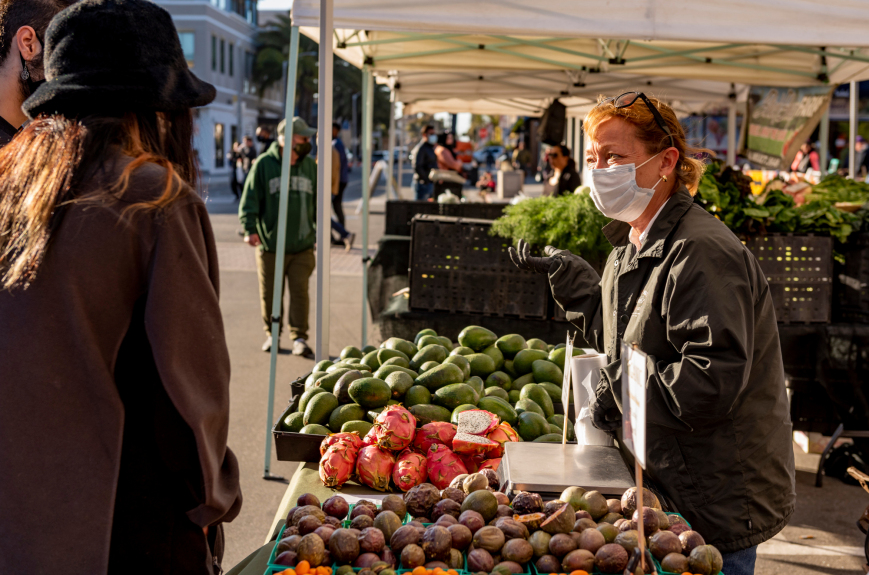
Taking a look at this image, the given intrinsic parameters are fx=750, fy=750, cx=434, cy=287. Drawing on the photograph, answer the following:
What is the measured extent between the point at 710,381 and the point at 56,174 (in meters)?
1.55

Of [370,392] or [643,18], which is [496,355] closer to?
[370,392]

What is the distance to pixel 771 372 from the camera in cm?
203

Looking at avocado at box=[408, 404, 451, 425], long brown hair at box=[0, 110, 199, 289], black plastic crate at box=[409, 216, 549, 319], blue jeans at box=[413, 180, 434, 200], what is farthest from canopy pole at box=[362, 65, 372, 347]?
blue jeans at box=[413, 180, 434, 200]

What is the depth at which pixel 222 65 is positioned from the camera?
54.3 metres

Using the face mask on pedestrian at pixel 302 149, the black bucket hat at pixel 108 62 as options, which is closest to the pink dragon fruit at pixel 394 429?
the black bucket hat at pixel 108 62

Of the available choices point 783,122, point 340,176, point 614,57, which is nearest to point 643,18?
point 614,57

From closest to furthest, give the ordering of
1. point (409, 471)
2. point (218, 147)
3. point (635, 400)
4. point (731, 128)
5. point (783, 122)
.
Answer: point (635, 400), point (409, 471), point (783, 122), point (731, 128), point (218, 147)

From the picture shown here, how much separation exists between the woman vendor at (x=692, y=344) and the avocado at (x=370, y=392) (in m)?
0.91

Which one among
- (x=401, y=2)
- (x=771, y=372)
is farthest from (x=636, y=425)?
(x=401, y=2)

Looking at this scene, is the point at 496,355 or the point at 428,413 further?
the point at 496,355

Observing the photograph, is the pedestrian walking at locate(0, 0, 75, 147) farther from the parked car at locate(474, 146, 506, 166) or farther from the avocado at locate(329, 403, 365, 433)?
the parked car at locate(474, 146, 506, 166)

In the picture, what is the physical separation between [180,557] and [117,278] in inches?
23.4

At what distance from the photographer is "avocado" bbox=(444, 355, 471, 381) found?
10.3 feet

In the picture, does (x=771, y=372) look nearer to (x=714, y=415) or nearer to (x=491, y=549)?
(x=714, y=415)
